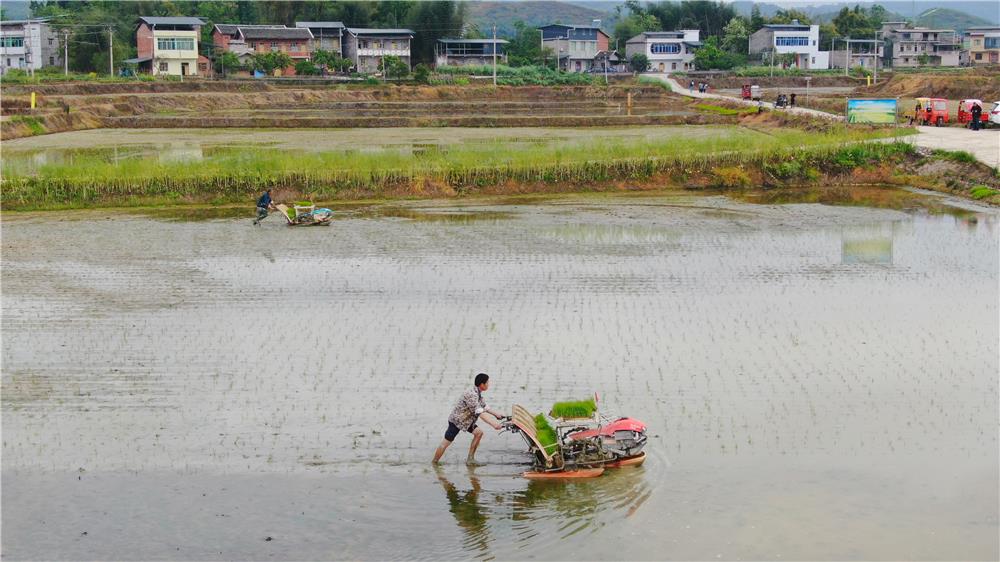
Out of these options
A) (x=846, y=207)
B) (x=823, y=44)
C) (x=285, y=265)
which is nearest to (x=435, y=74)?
(x=823, y=44)

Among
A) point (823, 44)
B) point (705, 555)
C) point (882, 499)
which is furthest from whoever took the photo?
point (823, 44)

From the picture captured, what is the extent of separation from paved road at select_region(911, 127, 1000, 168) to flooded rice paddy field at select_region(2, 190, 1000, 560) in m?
7.59

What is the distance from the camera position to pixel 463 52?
76125 millimetres

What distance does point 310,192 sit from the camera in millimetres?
23047

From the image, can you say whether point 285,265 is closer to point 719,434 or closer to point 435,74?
point 719,434

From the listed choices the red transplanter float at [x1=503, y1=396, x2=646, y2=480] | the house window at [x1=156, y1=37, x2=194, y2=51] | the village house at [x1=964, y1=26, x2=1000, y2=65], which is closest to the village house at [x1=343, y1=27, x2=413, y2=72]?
the house window at [x1=156, y1=37, x2=194, y2=51]

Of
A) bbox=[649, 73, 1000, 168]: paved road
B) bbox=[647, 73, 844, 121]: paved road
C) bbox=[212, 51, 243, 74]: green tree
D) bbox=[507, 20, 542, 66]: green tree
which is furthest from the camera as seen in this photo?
bbox=[507, 20, 542, 66]: green tree

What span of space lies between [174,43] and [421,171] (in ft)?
151

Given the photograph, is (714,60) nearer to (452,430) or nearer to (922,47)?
(922,47)

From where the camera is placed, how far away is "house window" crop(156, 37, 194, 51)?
64.4m

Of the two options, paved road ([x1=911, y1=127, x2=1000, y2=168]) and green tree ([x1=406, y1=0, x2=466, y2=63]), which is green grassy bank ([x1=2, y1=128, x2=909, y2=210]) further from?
green tree ([x1=406, y1=0, x2=466, y2=63])

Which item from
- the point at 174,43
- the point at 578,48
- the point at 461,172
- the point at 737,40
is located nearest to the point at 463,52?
the point at 578,48

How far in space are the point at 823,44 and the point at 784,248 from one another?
77.6m

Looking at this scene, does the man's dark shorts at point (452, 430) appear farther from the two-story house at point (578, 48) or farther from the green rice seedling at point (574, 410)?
the two-story house at point (578, 48)
